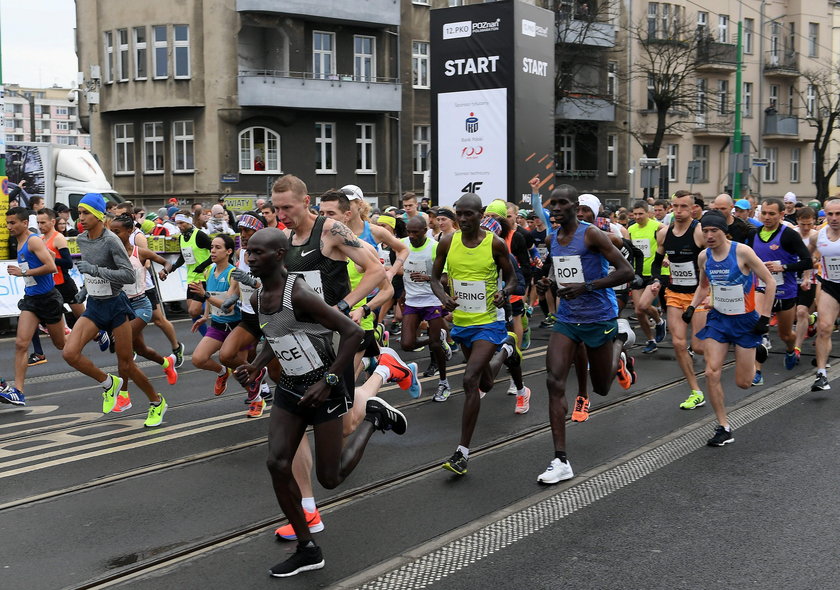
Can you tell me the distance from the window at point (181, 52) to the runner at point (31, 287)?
26.3 metres

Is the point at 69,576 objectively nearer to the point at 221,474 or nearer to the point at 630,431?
the point at 221,474

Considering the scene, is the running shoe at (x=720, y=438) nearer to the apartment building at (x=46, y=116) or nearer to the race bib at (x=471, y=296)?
the race bib at (x=471, y=296)

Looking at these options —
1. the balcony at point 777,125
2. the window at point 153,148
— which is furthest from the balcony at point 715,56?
the window at point 153,148

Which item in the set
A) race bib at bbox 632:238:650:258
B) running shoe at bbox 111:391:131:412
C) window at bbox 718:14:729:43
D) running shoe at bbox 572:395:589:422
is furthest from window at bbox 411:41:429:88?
running shoe at bbox 572:395:589:422

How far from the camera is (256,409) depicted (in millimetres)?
8875

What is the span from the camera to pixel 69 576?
494 centimetres

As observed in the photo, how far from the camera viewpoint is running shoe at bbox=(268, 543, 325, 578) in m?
4.89

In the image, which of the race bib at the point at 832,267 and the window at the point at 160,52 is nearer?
the race bib at the point at 832,267

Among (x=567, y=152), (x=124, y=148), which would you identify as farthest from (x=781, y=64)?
(x=124, y=148)

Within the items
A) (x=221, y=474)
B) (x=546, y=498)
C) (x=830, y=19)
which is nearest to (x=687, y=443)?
(x=546, y=498)

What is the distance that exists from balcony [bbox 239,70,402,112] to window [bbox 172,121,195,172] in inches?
92.8

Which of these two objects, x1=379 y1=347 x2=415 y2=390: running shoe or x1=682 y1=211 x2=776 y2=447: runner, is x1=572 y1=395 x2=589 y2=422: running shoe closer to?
x1=682 y1=211 x2=776 y2=447: runner

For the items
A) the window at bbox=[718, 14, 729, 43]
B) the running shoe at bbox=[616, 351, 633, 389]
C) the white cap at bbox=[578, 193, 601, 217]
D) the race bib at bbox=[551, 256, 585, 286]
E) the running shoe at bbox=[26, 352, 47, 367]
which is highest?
the window at bbox=[718, 14, 729, 43]

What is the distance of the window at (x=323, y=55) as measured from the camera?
3703 cm
